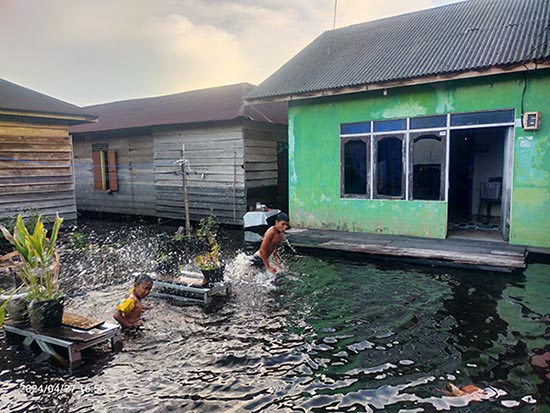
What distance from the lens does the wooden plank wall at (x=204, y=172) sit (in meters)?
12.3

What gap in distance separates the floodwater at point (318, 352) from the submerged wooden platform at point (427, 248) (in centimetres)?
27

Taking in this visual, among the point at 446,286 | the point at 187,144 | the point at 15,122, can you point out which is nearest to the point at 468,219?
the point at 446,286

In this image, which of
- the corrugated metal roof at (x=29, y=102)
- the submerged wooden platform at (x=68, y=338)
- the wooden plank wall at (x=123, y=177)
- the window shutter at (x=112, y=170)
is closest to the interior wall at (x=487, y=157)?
the wooden plank wall at (x=123, y=177)

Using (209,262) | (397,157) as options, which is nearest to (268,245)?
(209,262)

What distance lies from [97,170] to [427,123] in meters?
12.7

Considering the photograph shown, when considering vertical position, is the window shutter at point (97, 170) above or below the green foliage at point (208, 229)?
above

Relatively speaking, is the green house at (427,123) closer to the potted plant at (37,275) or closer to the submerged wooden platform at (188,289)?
the submerged wooden platform at (188,289)

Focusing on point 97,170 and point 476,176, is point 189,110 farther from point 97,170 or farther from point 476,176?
point 476,176

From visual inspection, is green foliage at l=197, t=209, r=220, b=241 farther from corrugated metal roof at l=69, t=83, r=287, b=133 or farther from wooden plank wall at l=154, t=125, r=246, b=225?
corrugated metal roof at l=69, t=83, r=287, b=133

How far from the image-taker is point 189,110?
1385cm

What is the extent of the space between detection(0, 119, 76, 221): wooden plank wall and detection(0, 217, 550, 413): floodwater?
4879 millimetres

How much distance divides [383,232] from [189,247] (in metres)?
4.61

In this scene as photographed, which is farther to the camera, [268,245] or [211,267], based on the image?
[268,245]

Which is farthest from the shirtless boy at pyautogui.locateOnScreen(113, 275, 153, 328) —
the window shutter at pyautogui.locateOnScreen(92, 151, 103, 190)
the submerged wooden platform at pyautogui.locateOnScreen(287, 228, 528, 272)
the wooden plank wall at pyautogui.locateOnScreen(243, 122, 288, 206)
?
the window shutter at pyautogui.locateOnScreen(92, 151, 103, 190)
